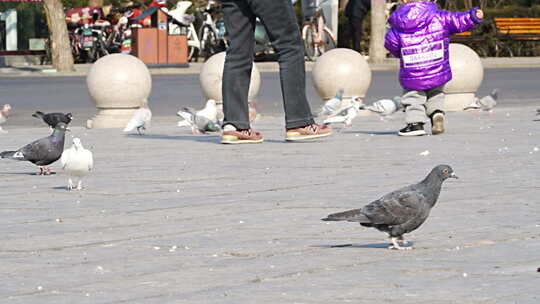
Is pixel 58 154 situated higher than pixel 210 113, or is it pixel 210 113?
pixel 58 154

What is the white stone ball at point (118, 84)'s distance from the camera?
1493 cm

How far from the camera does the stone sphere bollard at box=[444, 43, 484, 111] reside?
52.7 ft

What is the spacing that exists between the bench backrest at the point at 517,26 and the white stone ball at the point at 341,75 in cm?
1920

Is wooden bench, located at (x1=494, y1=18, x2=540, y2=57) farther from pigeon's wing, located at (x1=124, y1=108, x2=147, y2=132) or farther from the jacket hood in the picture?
the jacket hood

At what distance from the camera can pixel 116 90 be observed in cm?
1492

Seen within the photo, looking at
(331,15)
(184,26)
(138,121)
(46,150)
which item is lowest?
(184,26)

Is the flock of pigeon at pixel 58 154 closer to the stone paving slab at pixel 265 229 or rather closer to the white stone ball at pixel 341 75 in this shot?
the stone paving slab at pixel 265 229

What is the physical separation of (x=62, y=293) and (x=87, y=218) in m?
2.08

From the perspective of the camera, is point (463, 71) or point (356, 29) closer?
point (463, 71)

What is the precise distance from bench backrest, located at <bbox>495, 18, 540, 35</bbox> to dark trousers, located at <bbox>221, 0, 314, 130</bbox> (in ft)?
81.4

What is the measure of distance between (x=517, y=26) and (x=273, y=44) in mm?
25722

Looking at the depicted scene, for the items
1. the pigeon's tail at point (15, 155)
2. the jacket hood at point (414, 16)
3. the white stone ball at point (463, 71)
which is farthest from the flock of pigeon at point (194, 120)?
the white stone ball at point (463, 71)

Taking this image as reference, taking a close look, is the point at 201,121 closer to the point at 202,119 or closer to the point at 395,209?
the point at 202,119

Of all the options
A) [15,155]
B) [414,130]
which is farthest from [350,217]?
[414,130]
